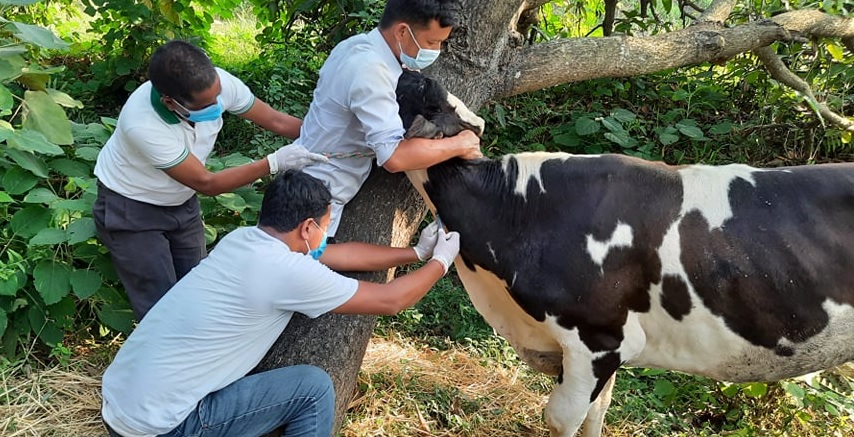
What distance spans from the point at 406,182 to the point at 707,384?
85.3 inches

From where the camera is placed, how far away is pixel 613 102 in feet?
21.0

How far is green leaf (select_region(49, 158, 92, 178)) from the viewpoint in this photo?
3926 mm

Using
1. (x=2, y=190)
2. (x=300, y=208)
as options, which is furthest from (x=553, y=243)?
(x=2, y=190)

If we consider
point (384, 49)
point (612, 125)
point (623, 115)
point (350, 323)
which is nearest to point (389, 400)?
point (350, 323)

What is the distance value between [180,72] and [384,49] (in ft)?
2.59

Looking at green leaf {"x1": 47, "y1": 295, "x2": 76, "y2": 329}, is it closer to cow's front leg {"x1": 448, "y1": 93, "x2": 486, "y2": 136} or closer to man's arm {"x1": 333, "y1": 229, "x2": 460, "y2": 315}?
Answer: man's arm {"x1": 333, "y1": 229, "x2": 460, "y2": 315}

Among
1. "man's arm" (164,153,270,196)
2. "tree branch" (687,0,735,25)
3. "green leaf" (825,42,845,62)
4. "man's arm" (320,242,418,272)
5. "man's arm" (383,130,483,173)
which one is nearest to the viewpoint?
"man's arm" (383,130,483,173)

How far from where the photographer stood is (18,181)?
12.2 ft

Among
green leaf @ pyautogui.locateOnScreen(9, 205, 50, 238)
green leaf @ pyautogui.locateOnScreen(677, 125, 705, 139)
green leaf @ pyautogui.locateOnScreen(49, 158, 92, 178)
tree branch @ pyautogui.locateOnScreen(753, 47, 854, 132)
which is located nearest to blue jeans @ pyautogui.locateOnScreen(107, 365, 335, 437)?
green leaf @ pyautogui.locateOnScreen(9, 205, 50, 238)

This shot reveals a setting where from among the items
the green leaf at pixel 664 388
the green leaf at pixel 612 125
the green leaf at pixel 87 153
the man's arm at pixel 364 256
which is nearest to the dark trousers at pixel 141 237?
the green leaf at pixel 87 153

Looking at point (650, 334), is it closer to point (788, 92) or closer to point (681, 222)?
point (681, 222)

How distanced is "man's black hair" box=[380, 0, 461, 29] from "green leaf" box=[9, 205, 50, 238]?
7.24ft

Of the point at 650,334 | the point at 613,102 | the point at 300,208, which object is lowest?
the point at 613,102

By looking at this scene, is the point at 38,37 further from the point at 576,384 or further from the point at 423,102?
the point at 576,384
